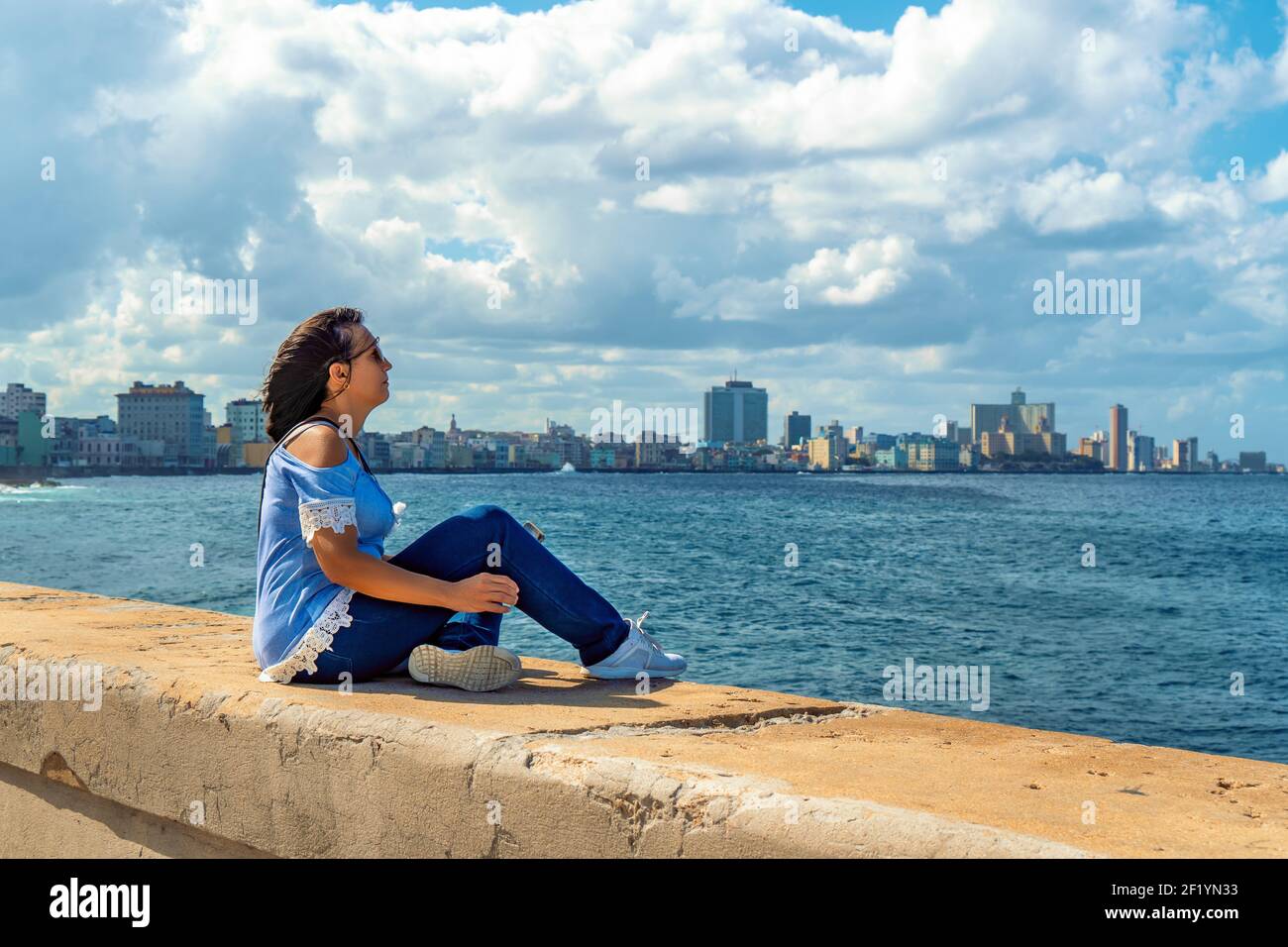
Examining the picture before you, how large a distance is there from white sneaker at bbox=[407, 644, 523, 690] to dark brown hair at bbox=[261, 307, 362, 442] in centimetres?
93

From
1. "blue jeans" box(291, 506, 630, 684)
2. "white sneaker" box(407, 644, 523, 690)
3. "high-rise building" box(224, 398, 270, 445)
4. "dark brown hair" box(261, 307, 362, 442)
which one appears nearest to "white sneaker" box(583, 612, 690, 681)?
"blue jeans" box(291, 506, 630, 684)

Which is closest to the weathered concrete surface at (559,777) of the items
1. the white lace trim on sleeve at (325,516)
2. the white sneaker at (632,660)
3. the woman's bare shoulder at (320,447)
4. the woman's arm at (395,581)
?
the white sneaker at (632,660)

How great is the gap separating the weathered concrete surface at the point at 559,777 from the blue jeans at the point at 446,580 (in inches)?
4.9

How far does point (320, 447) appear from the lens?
3.53 metres

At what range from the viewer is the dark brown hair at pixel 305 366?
149 inches

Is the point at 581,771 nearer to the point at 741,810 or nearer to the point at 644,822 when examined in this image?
the point at 644,822

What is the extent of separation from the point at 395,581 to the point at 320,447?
1.61 feet

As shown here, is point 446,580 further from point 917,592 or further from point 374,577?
point 917,592

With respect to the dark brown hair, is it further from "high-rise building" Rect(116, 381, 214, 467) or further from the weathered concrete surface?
→ "high-rise building" Rect(116, 381, 214, 467)

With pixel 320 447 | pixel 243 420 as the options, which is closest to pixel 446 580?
pixel 320 447

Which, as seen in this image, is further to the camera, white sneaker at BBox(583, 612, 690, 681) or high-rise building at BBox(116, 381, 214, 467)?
high-rise building at BBox(116, 381, 214, 467)

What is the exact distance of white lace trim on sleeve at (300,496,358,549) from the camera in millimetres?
3436

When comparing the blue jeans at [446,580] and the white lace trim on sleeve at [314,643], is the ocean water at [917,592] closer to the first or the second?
the blue jeans at [446,580]
